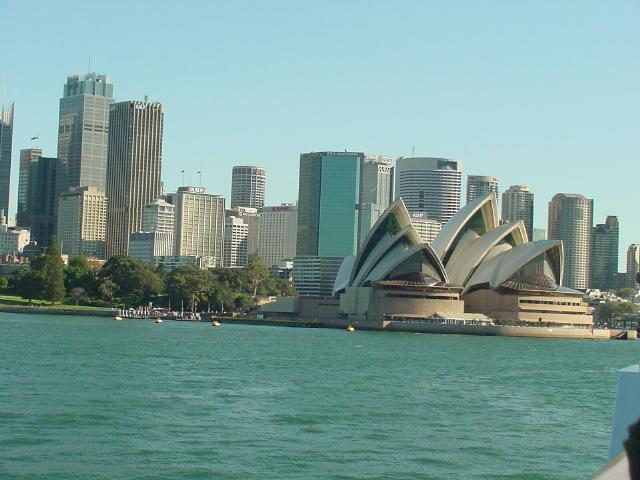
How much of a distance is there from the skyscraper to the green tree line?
82409 millimetres

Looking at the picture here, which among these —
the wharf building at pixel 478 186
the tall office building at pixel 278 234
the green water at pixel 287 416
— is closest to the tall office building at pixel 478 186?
the wharf building at pixel 478 186

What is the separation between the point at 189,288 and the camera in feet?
273

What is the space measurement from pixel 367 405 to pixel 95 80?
522ft

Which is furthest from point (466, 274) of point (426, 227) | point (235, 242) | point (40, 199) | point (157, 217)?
point (40, 199)

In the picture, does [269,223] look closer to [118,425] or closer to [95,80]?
[95,80]

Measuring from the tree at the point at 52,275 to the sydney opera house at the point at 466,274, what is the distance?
21762 millimetres

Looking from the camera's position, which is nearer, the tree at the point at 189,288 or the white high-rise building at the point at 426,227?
the tree at the point at 189,288

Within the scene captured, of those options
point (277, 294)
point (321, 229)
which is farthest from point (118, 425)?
point (321, 229)

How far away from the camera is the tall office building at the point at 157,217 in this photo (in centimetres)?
15188

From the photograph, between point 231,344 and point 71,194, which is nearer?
point 231,344

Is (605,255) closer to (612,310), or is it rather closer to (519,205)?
(519,205)

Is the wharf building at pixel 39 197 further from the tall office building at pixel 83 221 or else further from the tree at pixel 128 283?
the tree at pixel 128 283

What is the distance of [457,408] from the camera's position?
22.3m

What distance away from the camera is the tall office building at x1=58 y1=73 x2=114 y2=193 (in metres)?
166
